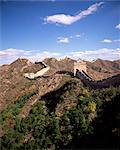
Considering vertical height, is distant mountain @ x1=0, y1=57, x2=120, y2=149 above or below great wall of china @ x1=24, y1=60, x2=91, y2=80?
below

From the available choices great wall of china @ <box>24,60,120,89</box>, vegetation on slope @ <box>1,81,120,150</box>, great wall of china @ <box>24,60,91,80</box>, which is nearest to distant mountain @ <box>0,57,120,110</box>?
great wall of china @ <box>24,60,91,80</box>

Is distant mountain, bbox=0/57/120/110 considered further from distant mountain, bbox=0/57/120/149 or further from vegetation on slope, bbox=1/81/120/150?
vegetation on slope, bbox=1/81/120/150

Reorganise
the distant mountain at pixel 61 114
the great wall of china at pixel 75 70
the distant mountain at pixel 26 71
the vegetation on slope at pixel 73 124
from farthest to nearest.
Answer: the distant mountain at pixel 26 71 < the great wall of china at pixel 75 70 < the distant mountain at pixel 61 114 < the vegetation on slope at pixel 73 124

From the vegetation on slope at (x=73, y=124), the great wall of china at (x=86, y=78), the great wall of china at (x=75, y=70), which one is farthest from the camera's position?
the great wall of china at (x=75, y=70)

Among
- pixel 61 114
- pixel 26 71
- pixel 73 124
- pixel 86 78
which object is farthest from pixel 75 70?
pixel 73 124

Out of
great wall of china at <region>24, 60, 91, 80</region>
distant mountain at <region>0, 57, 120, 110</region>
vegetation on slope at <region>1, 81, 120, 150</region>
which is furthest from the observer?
distant mountain at <region>0, 57, 120, 110</region>

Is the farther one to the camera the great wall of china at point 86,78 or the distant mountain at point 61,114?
the great wall of china at point 86,78

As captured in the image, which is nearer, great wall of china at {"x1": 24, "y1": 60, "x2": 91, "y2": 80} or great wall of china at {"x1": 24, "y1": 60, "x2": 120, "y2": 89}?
great wall of china at {"x1": 24, "y1": 60, "x2": 120, "y2": 89}

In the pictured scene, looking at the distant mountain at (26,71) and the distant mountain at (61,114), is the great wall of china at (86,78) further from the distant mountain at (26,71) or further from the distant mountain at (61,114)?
the distant mountain at (26,71)

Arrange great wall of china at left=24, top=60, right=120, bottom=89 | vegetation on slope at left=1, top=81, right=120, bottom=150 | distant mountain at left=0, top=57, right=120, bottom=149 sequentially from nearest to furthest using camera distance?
1. vegetation on slope at left=1, top=81, right=120, bottom=150
2. distant mountain at left=0, top=57, right=120, bottom=149
3. great wall of china at left=24, top=60, right=120, bottom=89

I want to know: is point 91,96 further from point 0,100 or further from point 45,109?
point 0,100

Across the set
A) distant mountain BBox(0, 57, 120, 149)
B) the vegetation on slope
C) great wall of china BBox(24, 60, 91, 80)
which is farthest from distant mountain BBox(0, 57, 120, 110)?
the vegetation on slope

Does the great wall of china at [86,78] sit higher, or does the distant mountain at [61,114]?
the great wall of china at [86,78]

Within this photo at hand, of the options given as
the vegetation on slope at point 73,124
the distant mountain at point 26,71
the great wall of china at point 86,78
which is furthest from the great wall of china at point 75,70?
the vegetation on slope at point 73,124
